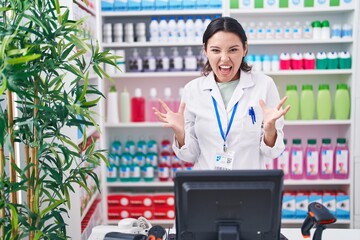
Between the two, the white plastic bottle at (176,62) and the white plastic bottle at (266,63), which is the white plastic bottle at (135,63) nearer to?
the white plastic bottle at (176,62)

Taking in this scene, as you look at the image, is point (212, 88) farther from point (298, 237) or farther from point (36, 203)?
point (36, 203)

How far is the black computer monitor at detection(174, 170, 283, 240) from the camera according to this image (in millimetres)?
1533

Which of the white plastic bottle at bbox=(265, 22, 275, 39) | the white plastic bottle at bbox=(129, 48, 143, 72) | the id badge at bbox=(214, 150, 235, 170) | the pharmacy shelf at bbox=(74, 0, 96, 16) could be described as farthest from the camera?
the white plastic bottle at bbox=(129, 48, 143, 72)

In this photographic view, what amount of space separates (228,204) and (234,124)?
97cm

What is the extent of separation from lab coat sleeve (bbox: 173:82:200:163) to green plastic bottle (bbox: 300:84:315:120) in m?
2.13

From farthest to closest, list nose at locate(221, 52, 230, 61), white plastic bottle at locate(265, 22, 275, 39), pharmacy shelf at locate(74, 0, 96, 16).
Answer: white plastic bottle at locate(265, 22, 275, 39)
pharmacy shelf at locate(74, 0, 96, 16)
nose at locate(221, 52, 230, 61)

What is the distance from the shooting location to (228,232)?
1573 mm

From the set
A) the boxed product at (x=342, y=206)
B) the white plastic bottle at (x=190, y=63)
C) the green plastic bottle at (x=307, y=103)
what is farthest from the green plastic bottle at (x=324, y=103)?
the white plastic bottle at (x=190, y=63)

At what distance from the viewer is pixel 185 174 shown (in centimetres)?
153

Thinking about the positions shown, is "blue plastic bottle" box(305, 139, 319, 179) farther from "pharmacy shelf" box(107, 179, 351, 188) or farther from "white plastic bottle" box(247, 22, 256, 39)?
"white plastic bottle" box(247, 22, 256, 39)

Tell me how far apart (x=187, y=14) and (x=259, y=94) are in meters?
2.18

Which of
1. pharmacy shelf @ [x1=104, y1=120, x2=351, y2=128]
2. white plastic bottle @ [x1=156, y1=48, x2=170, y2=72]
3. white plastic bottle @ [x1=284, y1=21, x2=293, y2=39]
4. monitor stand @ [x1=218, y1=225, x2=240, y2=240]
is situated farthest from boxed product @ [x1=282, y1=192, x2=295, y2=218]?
monitor stand @ [x1=218, y1=225, x2=240, y2=240]

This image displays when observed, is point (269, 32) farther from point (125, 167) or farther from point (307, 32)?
point (125, 167)

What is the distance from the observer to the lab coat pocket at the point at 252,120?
98.4 inches
